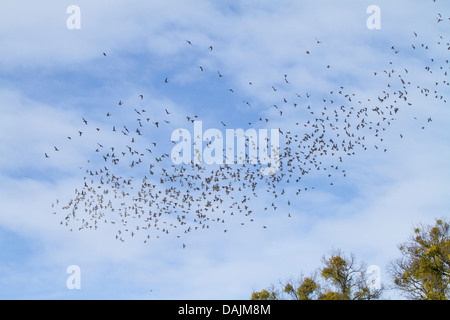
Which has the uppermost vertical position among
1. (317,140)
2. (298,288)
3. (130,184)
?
(317,140)

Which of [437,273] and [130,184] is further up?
[130,184]

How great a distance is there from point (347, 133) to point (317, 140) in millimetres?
2610

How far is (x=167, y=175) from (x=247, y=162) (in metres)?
7.25
